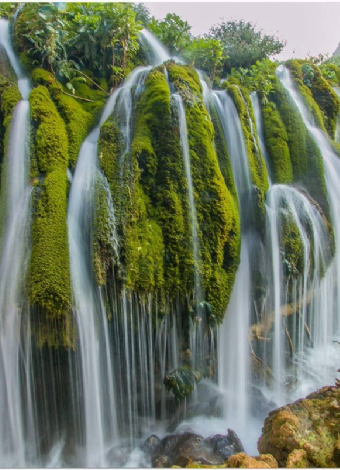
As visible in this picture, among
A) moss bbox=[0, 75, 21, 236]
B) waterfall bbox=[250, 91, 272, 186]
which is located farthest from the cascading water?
waterfall bbox=[250, 91, 272, 186]

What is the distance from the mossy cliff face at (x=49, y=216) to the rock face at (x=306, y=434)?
2515 millimetres

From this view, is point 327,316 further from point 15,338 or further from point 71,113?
point 71,113

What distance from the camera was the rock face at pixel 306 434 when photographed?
2.59 meters

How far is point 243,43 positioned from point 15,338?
419 inches

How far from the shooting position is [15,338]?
3346 mm

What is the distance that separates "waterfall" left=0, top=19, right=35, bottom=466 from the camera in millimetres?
3348

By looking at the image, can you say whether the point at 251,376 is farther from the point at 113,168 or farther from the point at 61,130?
the point at 61,130

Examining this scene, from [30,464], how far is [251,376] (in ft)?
10.5

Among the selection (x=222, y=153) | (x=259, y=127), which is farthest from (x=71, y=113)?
(x=259, y=127)

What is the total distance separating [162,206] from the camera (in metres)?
4.38

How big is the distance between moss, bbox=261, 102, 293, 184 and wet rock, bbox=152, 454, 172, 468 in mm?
4977

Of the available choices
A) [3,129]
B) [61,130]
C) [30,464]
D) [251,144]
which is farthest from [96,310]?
[251,144]

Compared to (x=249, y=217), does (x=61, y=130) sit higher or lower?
higher

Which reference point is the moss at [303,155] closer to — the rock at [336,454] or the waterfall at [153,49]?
the waterfall at [153,49]
